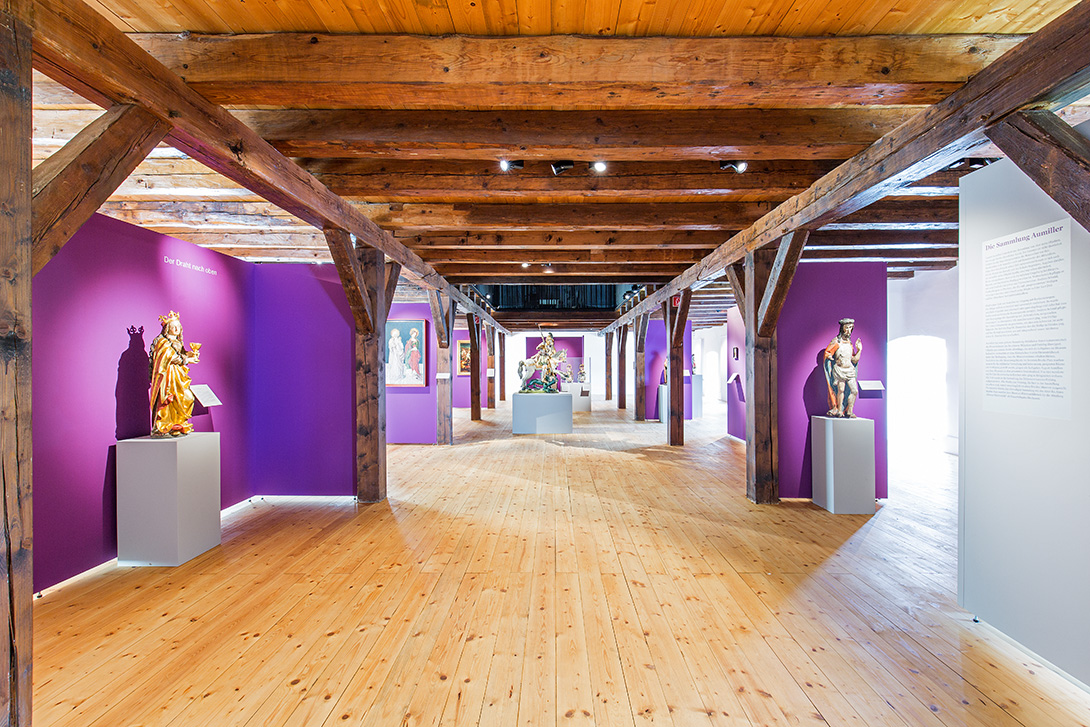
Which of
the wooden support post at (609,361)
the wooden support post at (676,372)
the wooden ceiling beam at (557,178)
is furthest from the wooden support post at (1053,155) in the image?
the wooden support post at (609,361)

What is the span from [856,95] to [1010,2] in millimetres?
719

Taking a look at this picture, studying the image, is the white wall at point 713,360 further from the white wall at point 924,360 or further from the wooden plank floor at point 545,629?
the wooden plank floor at point 545,629

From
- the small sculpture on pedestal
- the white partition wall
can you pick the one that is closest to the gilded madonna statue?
the white partition wall

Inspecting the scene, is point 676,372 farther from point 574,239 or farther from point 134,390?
point 134,390

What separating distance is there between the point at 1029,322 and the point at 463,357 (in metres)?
15.8

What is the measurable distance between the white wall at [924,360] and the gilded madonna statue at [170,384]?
452 inches

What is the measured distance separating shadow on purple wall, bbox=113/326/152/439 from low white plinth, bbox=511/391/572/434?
24.8 feet

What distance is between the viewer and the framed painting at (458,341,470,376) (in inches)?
674

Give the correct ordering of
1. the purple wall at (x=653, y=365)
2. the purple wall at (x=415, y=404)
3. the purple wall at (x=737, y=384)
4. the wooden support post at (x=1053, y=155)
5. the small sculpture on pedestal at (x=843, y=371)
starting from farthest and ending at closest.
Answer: the purple wall at (x=653, y=365) < the purple wall at (x=737, y=384) < the purple wall at (x=415, y=404) < the small sculpture on pedestal at (x=843, y=371) < the wooden support post at (x=1053, y=155)

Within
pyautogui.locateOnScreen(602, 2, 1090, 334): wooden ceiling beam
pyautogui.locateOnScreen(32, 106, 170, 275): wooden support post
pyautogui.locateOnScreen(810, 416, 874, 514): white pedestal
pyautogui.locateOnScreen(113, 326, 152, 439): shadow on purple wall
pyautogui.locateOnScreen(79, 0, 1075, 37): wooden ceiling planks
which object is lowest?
pyautogui.locateOnScreen(810, 416, 874, 514): white pedestal

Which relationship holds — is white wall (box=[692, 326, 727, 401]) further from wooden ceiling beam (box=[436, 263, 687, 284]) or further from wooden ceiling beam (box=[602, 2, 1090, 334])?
wooden ceiling beam (box=[602, 2, 1090, 334])

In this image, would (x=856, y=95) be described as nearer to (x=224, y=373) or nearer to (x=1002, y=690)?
(x=1002, y=690)

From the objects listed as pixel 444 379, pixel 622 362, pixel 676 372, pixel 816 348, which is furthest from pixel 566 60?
pixel 622 362

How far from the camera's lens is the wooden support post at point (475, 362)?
39.4ft
